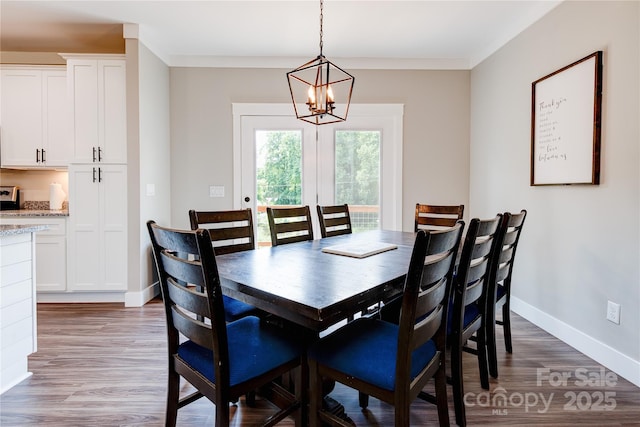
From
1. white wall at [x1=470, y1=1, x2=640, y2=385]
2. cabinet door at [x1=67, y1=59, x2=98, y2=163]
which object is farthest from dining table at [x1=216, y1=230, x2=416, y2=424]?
cabinet door at [x1=67, y1=59, x2=98, y2=163]

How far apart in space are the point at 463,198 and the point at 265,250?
110 inches

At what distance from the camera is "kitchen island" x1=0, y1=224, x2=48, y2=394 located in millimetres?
1748

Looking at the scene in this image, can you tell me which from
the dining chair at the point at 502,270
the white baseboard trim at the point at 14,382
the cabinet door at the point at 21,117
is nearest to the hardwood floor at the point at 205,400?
the white baseboard trim at the point at 14,382

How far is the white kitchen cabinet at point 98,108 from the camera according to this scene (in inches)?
121

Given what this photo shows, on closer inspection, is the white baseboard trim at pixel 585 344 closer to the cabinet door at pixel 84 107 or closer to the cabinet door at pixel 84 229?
the cabinet door at pixel 84 229

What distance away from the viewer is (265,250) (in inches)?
77.4

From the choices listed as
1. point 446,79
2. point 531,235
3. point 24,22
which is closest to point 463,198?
point 531,235

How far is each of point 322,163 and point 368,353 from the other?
2835 mm

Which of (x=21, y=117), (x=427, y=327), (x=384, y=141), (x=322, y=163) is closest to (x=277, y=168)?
(x=322, y=163)

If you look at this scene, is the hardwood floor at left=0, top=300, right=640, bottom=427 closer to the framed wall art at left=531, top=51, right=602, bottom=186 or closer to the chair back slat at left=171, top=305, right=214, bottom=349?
the chair back slat at left=171, top=305, right=214, bottom=349

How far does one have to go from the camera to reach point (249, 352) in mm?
1221

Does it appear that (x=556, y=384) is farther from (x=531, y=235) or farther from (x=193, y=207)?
(x=193, y=207)

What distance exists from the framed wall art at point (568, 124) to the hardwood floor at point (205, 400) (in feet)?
4.00

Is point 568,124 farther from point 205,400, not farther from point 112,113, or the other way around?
point 112,113
